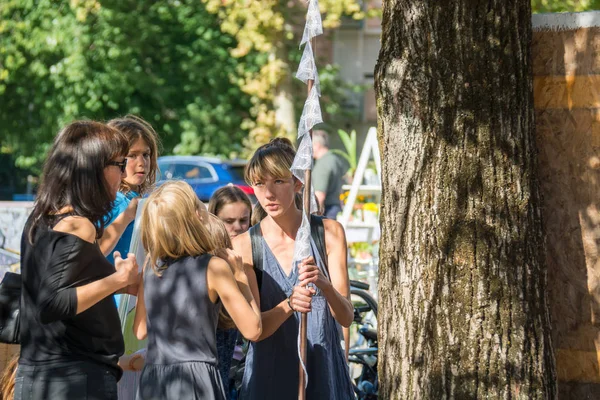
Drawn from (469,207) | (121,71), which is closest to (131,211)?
(469,207)

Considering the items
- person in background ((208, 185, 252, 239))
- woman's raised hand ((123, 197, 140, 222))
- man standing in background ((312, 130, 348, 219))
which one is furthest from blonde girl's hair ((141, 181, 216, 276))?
man standing in background ((312, 130, 348, 219))

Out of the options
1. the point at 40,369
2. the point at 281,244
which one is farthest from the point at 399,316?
the point at 40,369

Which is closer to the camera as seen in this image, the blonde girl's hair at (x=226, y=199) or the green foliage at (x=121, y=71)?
the blonde girl's hair at (x=226, y=199)

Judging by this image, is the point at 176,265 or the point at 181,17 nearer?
the point at 176,265

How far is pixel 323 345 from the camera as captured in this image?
4.37 meters

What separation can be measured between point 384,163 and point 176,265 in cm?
87

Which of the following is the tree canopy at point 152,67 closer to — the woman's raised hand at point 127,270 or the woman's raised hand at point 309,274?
the woman's raised hand at point 309,274

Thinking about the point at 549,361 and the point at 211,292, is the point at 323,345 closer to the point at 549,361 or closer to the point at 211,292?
the point at 211,292

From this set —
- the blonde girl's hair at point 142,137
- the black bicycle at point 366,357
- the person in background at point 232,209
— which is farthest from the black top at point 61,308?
the black bicycle at point 366,357

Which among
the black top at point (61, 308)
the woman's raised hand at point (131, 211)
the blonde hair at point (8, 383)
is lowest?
the blonde hair at point (8, 383)

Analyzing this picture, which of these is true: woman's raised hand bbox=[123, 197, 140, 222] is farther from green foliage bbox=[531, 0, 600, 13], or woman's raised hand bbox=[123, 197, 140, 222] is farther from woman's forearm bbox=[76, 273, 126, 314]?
green foliage bbox=[531, 0, 600, 13]

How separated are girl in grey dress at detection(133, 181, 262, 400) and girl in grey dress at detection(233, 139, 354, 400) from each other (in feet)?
0.95

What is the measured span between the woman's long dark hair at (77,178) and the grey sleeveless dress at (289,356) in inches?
32.0

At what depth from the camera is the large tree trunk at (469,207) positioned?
390 centimetres
